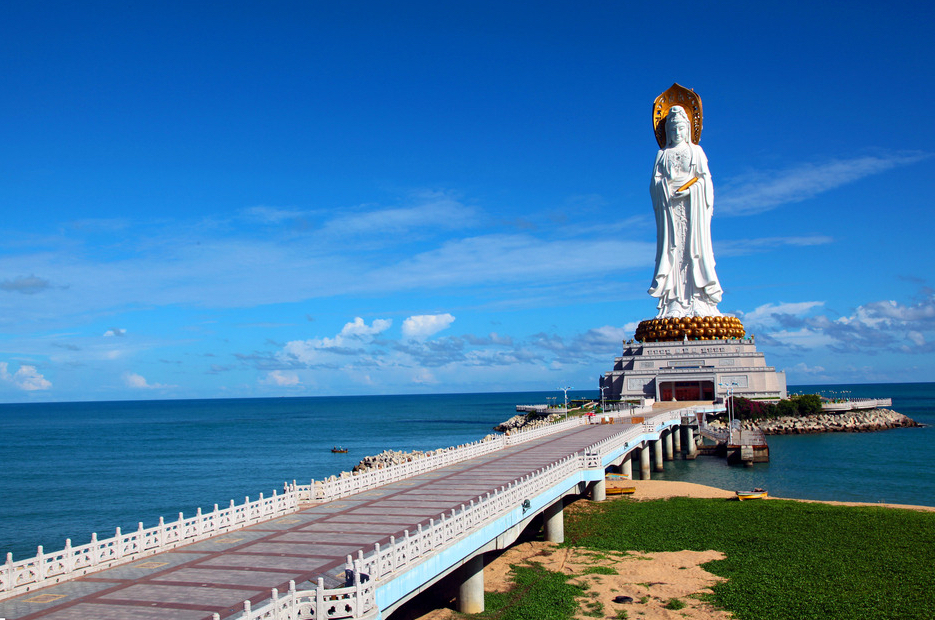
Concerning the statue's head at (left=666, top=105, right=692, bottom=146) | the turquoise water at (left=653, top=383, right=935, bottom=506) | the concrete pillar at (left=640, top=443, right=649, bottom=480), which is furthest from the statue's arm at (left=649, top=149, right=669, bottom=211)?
the concrete pillar at (left=640, top=443, right=649, bottom=480)

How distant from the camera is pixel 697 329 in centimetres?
7494

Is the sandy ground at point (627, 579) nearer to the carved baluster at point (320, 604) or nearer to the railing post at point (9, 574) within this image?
the carved baluster at point (320, 604)

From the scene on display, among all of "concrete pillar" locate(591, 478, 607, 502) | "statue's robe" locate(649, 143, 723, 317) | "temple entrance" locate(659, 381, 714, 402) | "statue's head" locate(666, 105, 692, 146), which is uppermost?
"statue's head" locate(666, 105, 692, 146)

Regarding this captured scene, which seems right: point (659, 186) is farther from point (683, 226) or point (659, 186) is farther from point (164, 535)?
point (164, 535)

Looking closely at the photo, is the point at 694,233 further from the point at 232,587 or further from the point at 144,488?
the point at 232,587

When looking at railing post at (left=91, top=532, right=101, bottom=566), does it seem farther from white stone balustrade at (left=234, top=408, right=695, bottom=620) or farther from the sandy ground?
the sandy ground

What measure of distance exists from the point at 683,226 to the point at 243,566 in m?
71.0

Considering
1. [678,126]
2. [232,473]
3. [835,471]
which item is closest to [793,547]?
[835,471]

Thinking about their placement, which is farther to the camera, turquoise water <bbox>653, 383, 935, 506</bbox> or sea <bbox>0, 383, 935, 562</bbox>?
sea <bbox>0, 383, 935, 562</bbox>

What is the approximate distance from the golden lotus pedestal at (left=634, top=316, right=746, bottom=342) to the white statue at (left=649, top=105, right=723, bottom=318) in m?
1.42

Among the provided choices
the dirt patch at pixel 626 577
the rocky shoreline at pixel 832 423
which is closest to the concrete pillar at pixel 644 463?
the dirt patch at pixel 626 577

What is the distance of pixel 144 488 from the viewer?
1980 inches

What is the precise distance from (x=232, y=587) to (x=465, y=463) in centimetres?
1779

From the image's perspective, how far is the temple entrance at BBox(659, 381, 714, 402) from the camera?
73.2 m
